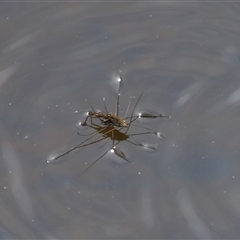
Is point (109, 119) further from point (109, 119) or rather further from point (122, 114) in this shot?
point (122, 114)

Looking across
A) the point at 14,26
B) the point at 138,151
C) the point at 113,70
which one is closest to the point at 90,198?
the point at 138,151

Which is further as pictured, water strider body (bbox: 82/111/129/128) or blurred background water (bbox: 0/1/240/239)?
water strider body (bbox: 82/111/129/128)

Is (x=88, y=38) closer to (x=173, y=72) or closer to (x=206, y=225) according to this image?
(x=173, y=72)

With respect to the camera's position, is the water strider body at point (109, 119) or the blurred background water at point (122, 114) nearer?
the blurred background water at point (122, 114)

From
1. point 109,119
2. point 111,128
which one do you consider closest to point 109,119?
point 109,119

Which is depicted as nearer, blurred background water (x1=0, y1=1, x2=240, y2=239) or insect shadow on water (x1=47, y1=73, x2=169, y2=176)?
blurred background water (x1=0, y1=1, x2=240, y2=239)

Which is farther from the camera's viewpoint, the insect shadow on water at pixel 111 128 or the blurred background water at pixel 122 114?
the insect shadow on water at pixel 111 128

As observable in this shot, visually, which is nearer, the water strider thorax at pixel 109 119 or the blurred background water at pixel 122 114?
the blurred background water at pixel 122 114

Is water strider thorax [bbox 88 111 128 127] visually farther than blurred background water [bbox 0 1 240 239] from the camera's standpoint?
Yes
